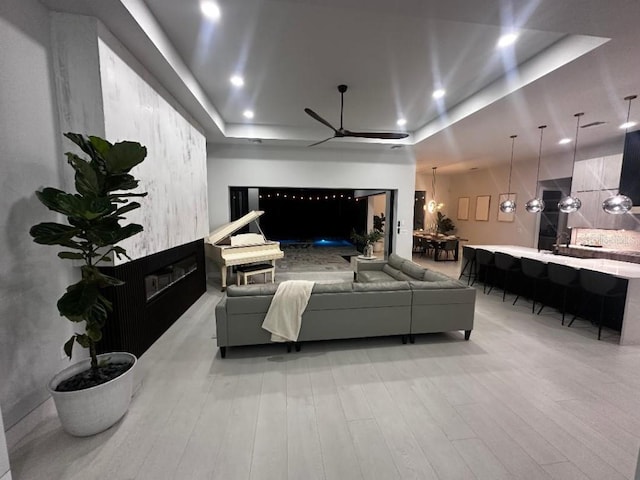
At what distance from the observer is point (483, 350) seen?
10.6ft

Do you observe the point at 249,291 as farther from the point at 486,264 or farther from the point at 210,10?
the point at 486,264

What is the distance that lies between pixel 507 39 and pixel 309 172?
4569 millimetres

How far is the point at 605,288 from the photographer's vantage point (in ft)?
11.2

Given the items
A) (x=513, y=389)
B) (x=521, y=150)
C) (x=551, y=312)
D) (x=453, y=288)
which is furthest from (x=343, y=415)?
(x=521, y=150)

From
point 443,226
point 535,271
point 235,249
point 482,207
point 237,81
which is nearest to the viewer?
point 237,81

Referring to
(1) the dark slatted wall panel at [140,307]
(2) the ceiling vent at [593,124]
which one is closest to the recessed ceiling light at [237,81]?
(1) the dark slatted wall panel at [140,307]

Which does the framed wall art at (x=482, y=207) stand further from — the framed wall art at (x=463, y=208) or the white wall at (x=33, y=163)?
the white wall at (x=33, y=163)

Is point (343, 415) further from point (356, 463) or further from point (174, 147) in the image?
point (174, 147)

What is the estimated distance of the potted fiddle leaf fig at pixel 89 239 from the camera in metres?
1.76

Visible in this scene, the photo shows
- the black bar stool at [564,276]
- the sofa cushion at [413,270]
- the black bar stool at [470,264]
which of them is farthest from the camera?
the black bar stool at [470,264]

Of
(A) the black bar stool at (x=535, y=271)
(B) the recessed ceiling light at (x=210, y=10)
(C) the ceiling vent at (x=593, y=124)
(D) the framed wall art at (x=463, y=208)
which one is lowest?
(A) the black bar stool at (x=535, y=271)

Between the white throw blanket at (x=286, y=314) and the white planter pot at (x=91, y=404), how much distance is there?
1.32m

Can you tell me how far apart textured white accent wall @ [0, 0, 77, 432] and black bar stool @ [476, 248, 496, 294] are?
6532 millimetres

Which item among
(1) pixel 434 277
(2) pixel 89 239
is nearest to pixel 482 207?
(1) pixel 434 277
